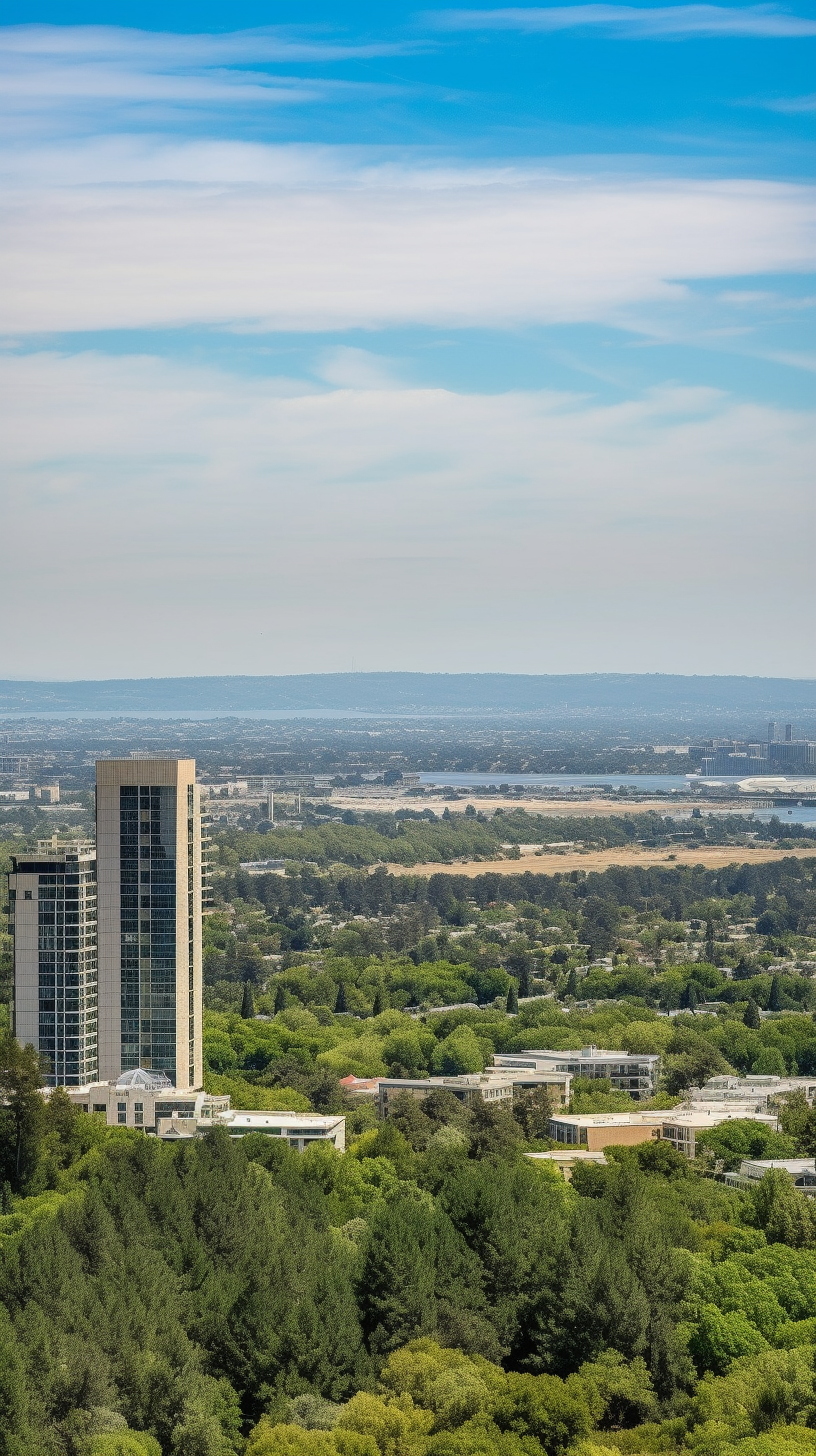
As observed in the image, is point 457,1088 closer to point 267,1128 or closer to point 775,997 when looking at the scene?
point 267,1128

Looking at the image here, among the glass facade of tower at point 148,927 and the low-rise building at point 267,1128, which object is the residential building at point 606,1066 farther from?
the glass facade of tower at point 148,927

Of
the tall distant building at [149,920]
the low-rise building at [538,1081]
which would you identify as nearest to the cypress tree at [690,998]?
the low-rise building at [538,1081]

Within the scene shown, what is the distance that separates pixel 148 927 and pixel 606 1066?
17.9 meters

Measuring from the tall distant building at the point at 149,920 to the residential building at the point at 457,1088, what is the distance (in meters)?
7.04

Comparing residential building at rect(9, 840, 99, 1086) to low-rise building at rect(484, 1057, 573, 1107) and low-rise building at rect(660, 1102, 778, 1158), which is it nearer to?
low-rise building at rect(484, 1057, 573, 1107)

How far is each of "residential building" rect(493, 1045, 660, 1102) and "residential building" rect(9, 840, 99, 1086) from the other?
15.8 meters

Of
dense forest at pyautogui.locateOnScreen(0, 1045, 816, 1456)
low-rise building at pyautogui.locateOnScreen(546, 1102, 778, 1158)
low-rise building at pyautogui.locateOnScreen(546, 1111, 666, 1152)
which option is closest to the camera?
dense forest at pyautogui.locateOnScreen(0, 1045, 816, 1456)

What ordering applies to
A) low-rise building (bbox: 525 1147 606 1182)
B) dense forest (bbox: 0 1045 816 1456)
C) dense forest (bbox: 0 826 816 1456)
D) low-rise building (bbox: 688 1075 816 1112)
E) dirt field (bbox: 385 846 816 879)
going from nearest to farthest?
dense forest (bbox: 0 1045 816 1456), dense forest (bbox: 0 826 816 1456), low-rise building (bbox: 525 1147 606 1182), low-rise building (bbox: 688 1075 816 1112), dirt field (bbox: 385 846 816 879)

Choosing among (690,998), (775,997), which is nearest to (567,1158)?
(775,997)

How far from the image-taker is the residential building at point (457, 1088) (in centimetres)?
6281

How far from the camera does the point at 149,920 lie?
5794cm

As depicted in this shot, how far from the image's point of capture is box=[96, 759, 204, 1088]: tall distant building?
189ft

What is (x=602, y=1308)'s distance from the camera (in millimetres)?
38188

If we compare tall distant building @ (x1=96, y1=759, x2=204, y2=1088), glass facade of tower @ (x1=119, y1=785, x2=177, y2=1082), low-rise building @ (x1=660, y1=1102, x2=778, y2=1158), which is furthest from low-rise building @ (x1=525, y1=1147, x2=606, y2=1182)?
glass facade of tower @ (x1=119, y1=785, x2=177, y2=1082)
